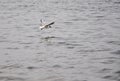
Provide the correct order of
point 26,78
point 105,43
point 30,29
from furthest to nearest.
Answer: point 30,29, point 105,43, point 26,78

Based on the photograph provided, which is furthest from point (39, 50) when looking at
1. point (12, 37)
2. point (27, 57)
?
point (12, 37)

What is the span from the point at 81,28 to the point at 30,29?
456cm

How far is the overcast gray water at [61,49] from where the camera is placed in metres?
14.7

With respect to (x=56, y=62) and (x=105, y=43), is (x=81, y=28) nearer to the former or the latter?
(x=105, y=43)

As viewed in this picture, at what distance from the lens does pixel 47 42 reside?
840 inches

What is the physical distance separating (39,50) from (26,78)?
5163 mm

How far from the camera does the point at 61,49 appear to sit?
758 inches

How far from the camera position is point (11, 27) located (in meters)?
27.7

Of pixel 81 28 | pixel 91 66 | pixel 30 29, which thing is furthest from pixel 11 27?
pixel 91 66

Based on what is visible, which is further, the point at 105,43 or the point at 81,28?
the point at 81,28

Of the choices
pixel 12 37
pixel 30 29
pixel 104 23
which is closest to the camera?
pixel 12 37

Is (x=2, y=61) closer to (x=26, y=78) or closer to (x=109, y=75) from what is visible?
(x=26, y=78)

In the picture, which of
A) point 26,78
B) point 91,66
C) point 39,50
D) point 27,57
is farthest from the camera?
point 39,50

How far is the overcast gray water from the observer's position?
14719mm
